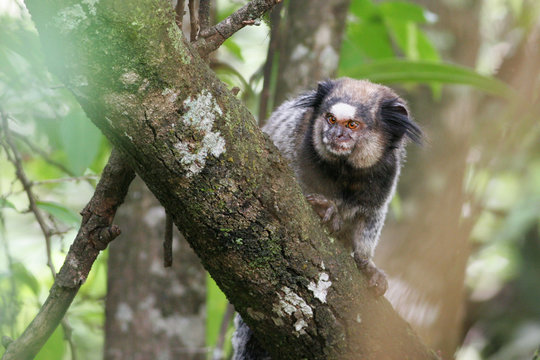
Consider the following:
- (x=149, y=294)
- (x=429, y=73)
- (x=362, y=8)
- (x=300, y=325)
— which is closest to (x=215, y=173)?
(x=300, y=325)

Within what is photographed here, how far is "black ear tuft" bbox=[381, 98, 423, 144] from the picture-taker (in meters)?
2.94

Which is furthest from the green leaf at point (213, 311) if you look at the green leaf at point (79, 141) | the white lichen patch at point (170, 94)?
the white lichen patch at point (170, 94)

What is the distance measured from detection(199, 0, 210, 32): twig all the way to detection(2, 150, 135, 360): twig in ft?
1.72

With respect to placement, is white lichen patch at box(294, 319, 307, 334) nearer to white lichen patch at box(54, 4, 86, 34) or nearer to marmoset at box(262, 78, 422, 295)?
marmoset at box(262, 78, 422, 295)

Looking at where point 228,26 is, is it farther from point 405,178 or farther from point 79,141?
point 405,178

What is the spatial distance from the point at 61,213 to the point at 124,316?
50.4 inches

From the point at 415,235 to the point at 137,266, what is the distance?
178cm

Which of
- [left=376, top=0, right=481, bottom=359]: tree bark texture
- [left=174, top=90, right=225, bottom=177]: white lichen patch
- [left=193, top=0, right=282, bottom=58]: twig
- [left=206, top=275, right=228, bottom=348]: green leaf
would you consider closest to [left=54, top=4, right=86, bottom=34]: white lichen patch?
[left=174, top=90, right=225, bottom=177]: white lichen patch

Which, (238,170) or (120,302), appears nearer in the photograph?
(238,170)

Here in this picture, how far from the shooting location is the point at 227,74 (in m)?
4.06

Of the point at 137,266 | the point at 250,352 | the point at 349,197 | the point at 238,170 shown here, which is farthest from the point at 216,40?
the point at 137,266

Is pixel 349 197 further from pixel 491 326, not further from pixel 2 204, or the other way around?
pixel 491 326

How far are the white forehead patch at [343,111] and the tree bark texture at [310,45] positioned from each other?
847 millimetres

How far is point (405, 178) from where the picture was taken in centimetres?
488
